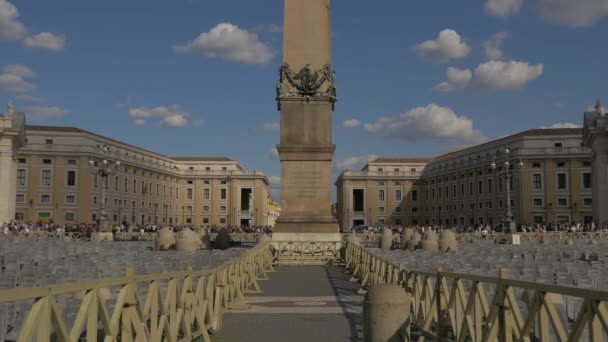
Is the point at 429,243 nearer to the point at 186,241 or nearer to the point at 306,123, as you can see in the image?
the point at 306,123

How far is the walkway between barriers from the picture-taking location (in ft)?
31.3


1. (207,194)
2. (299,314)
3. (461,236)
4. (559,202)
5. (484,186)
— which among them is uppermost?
(484,186)

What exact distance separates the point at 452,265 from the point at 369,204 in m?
134

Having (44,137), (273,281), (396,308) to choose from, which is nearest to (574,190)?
(44,137)

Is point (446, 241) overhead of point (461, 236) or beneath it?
overhead

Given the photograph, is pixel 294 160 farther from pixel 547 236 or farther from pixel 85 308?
pixel 547 236

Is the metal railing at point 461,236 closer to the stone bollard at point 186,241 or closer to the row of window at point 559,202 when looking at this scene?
the stone bollard at point 186,241

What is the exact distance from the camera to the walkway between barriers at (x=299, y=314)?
9.53 m

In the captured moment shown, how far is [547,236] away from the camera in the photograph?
50.7 meters

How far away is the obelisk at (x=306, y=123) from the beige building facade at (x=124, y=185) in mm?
56552

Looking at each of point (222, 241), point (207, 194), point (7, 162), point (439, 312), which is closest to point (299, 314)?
point (439, 312)

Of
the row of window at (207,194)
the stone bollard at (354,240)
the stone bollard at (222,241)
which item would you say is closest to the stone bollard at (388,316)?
the stone bollard at (354,240)

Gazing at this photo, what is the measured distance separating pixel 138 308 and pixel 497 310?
12.2ft

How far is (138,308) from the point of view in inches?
249
